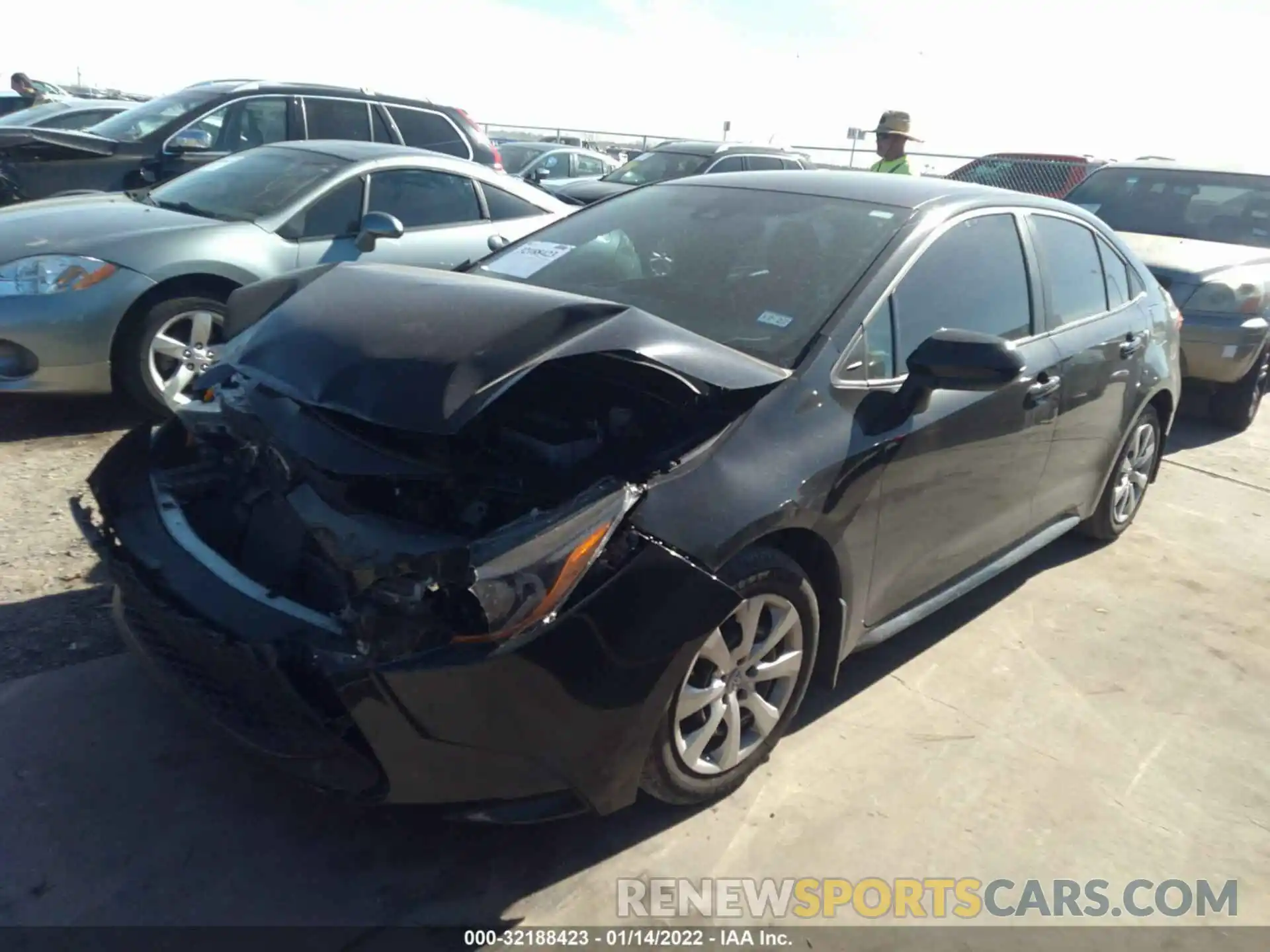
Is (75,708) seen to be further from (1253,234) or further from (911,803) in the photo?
(1253,234)

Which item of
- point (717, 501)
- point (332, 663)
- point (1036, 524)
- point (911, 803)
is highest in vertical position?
point (717, 501)

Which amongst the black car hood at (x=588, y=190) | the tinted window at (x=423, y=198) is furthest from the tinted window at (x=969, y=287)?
the black car hood at (x=588, y=190)

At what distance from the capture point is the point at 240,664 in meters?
2.34

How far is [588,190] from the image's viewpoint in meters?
12.5

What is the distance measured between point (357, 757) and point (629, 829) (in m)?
0.87

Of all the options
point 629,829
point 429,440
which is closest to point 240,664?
point 429,440

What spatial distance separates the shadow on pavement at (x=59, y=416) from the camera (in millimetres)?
5285

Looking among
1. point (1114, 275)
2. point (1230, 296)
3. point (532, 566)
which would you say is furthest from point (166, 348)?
point (1230, 296)

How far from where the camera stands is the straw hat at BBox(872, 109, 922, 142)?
6.51 metres

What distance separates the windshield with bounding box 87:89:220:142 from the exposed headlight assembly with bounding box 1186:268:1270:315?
774 cm

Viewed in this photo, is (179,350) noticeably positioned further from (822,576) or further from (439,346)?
(822,576)

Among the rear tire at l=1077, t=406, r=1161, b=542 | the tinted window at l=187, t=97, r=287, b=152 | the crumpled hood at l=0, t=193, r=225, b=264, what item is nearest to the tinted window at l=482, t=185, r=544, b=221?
the crumpled hood at l=0, t=193, r=225, b=264

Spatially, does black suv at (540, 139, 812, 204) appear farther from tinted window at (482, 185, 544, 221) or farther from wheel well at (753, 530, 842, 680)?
wheel well at (753, 530, 842, 680)

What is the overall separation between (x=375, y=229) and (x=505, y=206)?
1658 mm
